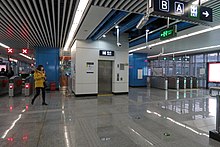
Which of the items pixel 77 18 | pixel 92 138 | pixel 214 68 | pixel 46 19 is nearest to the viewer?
pixel 92 138

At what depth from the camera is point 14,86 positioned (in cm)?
786

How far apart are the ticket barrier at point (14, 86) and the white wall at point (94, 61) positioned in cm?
297

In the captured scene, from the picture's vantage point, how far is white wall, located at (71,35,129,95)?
25.8ft

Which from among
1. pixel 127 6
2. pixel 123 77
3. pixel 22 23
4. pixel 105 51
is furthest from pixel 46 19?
pixel 123 77

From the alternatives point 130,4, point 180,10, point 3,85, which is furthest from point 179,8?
point 3,85

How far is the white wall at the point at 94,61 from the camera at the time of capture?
7.86 meters

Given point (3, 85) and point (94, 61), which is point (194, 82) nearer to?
point (94, 61)

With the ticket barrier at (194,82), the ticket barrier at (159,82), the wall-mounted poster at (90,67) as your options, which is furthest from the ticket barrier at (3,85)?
the ticket barrier at (194,82)

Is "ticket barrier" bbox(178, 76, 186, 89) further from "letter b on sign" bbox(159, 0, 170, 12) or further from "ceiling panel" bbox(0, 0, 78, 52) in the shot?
"letter b on sign" bbox(159, 0, 170, 12)

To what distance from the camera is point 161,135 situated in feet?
10.3

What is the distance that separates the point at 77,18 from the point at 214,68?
9.67 metres

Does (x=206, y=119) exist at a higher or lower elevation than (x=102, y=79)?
lower

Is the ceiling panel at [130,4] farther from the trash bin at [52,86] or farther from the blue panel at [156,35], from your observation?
the trash bin at [52,86]

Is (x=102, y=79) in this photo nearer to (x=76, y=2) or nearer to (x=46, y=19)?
(x=46, y=19)
